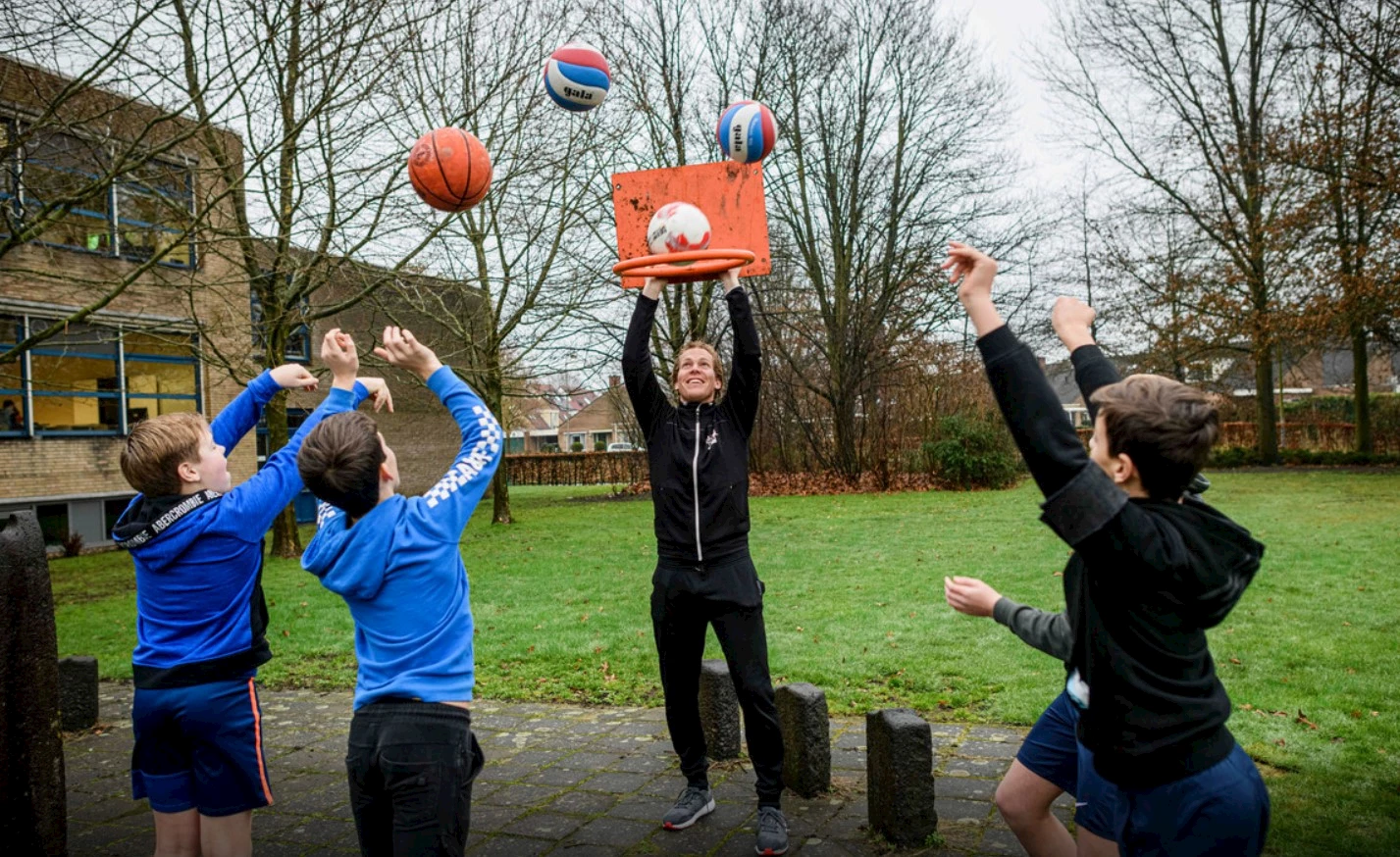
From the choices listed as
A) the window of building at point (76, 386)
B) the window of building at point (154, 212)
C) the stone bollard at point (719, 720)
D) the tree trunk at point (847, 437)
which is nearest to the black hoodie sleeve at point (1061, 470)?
the stone bollard at point (719, 720)

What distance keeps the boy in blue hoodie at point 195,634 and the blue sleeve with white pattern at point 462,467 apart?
46cm

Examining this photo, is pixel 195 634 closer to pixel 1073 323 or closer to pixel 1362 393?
pixel 1073 323

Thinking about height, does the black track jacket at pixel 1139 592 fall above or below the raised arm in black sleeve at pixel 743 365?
below

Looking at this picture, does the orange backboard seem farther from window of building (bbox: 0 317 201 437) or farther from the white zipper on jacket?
window of building (bbox: 0 317 201 437)

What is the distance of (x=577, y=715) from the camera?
20.9 feet

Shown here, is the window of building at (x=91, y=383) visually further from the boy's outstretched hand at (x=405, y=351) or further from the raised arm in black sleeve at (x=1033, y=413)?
the raised arm in black sleeve at (x=1033, y=413)

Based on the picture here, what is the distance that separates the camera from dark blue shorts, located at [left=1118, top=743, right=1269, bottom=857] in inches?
82.6

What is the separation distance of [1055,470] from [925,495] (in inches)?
860

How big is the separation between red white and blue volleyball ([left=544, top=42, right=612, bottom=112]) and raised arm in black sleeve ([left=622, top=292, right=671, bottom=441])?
254 cm

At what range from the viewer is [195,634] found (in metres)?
3.17

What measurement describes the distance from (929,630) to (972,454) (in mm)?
17373

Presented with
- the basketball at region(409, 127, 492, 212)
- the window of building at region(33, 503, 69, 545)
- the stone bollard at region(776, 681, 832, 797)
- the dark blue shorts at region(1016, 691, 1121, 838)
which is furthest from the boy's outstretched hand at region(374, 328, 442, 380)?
the window of building at region(33, 503, 69, 545)

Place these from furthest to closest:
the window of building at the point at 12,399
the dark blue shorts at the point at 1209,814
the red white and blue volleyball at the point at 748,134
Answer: the window of building at the point at 12,399
the red white and blue volleyball at the point at 748,134
the dark blue shorts at the point at 1209,814

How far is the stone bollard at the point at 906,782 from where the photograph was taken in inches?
157
